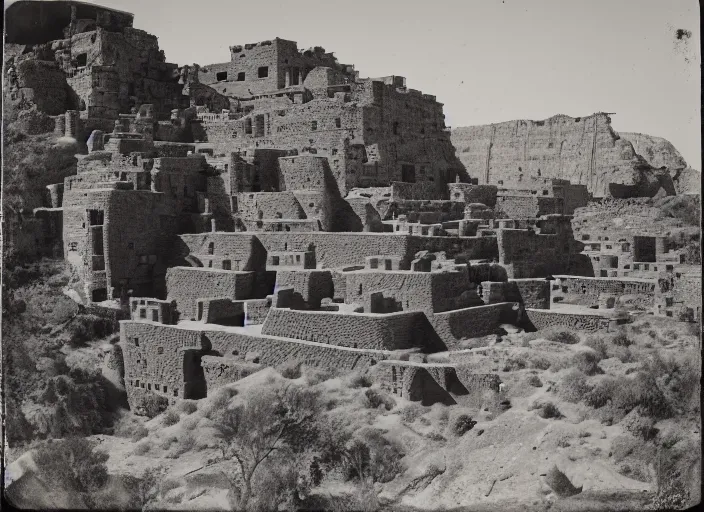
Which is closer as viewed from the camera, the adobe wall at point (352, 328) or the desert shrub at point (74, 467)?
Answer: the desert shrub at point (74, 467)

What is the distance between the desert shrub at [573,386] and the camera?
18.0 metres

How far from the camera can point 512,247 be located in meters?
24.3

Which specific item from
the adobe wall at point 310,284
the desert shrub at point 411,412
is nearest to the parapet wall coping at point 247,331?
the adobe wall at point 310,284

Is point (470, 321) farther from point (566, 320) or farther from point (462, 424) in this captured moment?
point (462, 424)

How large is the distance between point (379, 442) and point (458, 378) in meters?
2.63

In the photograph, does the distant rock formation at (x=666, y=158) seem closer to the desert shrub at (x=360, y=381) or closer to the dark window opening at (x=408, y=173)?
the dark window opening at (x=408, y=173)

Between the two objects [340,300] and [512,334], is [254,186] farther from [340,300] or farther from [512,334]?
[512,334]

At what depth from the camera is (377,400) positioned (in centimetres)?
1870

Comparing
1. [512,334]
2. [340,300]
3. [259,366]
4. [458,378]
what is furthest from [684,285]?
[259,366]

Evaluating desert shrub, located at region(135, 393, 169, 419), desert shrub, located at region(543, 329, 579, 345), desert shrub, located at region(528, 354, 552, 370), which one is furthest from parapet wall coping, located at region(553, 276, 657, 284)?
desert shrub, located at region(135, 393, 169, 419)

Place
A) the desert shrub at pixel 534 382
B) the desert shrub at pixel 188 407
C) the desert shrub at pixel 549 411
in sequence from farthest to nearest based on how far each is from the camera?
the desert shrub at pixel 188 407
the desert shrub at pixel 534 382
the desert shrub at pixel 549 411

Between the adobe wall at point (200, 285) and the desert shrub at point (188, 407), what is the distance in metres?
3.33

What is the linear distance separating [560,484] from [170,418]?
8.99m

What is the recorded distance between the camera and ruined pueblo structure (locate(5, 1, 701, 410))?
70.5 ft
